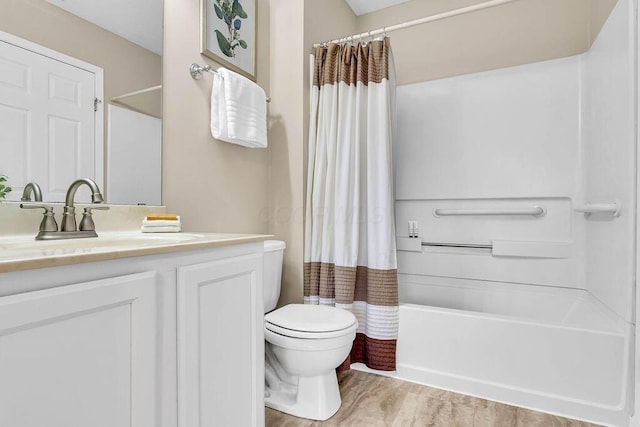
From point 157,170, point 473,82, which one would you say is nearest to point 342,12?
point 473,82

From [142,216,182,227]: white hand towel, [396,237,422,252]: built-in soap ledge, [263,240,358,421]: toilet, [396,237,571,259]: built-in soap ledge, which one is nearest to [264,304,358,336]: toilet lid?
[263,240,358,421]: toilet

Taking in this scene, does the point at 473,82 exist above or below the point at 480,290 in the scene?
above

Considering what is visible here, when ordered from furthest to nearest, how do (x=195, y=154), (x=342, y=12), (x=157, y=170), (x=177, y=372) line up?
(x=342, y=12) < (x=195, y=154) < (x=157, y=170) < (x=177, y=372)

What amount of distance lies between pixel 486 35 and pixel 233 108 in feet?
6.38

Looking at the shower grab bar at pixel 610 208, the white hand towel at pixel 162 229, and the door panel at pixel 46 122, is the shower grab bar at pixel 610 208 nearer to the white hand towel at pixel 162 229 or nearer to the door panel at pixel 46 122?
the white hand towel at pixel 162 229

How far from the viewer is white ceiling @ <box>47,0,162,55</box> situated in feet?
4.04

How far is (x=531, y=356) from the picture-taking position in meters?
1.64

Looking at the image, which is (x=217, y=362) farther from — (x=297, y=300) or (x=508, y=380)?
(x=508, y=380)

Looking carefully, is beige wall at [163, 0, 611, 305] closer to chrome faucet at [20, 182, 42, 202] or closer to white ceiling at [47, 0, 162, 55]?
white ceiling at [47, 0, 162, 55]

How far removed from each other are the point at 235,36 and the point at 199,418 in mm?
1813

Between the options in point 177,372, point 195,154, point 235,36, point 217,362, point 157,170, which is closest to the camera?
point 177,372

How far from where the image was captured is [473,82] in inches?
96.7

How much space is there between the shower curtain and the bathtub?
187 mm

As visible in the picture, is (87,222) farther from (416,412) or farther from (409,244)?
(409,244)
